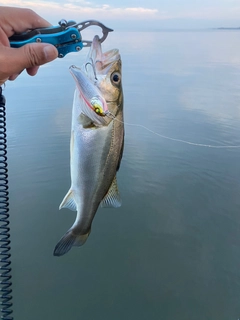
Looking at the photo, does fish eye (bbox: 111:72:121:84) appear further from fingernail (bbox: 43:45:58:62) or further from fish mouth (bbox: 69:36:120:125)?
fingernail (bbox: 43:45:58:62)

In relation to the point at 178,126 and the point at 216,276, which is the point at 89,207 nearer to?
the point at 216,276

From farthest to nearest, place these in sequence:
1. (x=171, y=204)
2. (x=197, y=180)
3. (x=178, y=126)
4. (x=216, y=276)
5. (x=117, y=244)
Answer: (x=178, y=126), (x=197, y=180), (x=171, y=204), (x=117, y=244), (x=216, y=276)

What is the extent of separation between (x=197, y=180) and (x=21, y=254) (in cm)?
334

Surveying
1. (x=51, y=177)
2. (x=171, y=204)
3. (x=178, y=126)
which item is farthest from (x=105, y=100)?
(x=178, y=126)

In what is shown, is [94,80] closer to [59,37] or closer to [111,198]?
[59,37]

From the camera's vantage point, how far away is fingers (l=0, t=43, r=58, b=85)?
1.68 metres

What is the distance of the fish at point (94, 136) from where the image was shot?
6.29ft

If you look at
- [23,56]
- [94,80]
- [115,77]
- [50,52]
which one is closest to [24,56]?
[23,56]

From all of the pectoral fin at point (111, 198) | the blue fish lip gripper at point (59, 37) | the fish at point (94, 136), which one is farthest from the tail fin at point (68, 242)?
the blue fish lip gripper at point (59, 37)

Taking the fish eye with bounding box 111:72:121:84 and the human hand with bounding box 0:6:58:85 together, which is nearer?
the human hand with bounding box 0:6:58:85

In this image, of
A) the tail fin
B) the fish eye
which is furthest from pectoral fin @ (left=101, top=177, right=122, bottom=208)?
the fish eye

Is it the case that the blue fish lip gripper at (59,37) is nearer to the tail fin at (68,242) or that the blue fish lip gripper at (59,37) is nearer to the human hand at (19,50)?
the human hand at (19,50)

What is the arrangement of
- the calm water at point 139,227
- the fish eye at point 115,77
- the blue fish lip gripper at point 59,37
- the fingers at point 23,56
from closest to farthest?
1. the fingers at point 23,56
2. the blue fish lip gripper at point 59,37
3. the fish eye at point 115,77
4. the calm water at point 139,227

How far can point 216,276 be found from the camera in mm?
4184
